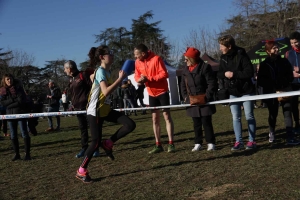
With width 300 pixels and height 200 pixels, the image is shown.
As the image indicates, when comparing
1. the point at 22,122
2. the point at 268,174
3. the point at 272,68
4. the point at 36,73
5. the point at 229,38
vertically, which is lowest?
the point at 268,174

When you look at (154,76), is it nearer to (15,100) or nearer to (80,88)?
(80,88)

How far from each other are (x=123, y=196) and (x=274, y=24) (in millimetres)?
34712

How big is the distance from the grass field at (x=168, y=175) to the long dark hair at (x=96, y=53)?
1.62m

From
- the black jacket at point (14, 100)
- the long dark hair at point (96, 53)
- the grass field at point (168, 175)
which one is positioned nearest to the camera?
the grass field at point (168, 175)

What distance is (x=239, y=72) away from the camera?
603 cm

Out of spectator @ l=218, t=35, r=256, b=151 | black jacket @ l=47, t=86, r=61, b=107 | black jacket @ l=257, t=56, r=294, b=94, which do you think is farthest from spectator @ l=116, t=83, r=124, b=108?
spectator @ l=218, t=35, r=256, b=151

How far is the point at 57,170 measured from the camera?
5957 millimetres

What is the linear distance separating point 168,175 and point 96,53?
195 centimetres

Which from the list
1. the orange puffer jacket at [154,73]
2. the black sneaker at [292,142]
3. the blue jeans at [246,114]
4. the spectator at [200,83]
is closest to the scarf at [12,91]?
the orange puffer jacket at [154,73]

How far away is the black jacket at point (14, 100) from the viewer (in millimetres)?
7068

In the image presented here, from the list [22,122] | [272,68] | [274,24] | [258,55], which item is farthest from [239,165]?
[274,24]

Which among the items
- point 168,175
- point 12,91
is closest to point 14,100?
point 12,91

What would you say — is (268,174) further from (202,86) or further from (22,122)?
(22,122)

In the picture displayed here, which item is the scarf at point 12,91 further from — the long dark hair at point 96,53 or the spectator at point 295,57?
the spectator at point 295,57
